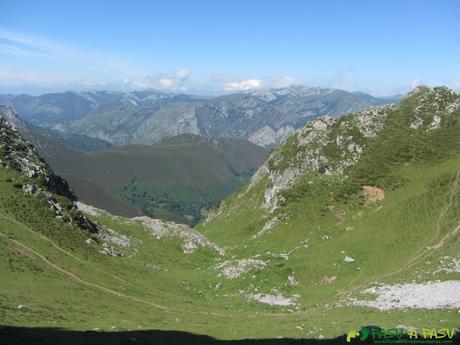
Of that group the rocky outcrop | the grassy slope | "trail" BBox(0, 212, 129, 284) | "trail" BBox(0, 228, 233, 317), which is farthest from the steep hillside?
the rocky outcrop

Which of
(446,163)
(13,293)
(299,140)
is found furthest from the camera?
(299,140)

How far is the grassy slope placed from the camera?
49.2 metres

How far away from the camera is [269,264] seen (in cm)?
8875

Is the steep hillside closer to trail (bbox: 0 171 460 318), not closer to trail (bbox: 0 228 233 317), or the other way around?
trail (bbox: 0 171 460 318)

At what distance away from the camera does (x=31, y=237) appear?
7275 cm

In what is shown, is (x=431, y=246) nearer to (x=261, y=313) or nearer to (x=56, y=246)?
(x=261, y=313)

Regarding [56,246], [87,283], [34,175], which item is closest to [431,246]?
[87,283]

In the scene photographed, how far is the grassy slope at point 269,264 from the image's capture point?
161 feet

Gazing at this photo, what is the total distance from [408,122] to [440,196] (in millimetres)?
43646

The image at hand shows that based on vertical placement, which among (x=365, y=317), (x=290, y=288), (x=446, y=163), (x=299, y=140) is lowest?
(x=290, y=288)

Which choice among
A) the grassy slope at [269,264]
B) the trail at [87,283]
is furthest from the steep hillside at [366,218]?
the trail at [87,283]

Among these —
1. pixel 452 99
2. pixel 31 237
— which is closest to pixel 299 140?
pixel 452 99

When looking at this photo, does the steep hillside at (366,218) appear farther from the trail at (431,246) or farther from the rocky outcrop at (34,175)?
the rocky outcrop at (34,175)

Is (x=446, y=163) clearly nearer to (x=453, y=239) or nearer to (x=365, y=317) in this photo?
(x=453, y=239)
